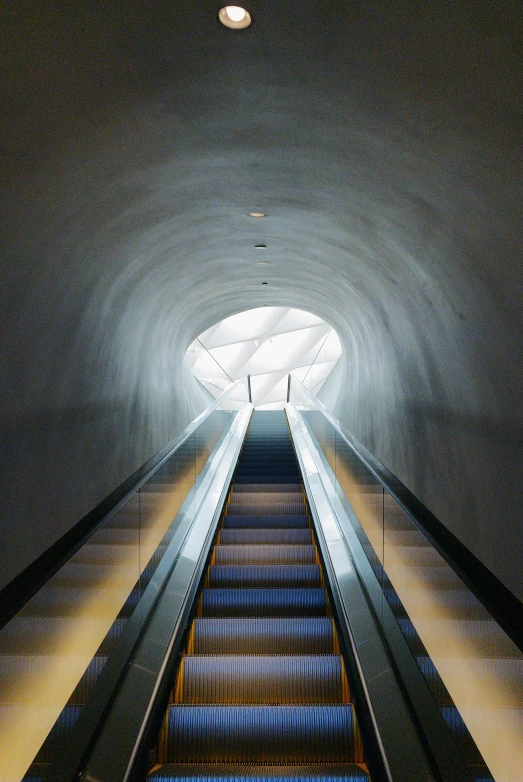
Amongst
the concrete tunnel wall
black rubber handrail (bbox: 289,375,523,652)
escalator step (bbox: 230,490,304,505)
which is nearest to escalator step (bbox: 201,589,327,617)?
black rubber handrail (bbox: 289,375,523,652)

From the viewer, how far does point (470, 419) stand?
4.83 metres

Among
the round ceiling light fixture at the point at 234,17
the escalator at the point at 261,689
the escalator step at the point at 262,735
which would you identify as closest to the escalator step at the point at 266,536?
the escalator at the point at 261,689

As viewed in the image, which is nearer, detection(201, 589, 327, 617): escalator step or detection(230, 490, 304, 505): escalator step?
detection(201, 589, 327, 617): escalator step

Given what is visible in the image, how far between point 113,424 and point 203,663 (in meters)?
3.19

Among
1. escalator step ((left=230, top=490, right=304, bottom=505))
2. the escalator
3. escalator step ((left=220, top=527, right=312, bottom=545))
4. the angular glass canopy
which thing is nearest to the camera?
the escalator

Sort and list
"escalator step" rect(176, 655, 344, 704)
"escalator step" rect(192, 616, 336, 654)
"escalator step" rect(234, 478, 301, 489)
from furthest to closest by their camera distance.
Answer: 1. "escalator step" rect(234, 478, 301, 489)
2. "escalator step" rect(192, 616, 336, 654)
3. "escalator step" rect(176, 655, 344, 704)

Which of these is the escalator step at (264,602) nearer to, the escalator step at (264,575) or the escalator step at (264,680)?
the escalator step at (264,575)

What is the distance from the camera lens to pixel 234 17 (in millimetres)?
2650

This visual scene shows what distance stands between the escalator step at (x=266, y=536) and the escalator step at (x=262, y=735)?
130 inches

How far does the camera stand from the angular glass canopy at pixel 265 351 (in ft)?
57.8

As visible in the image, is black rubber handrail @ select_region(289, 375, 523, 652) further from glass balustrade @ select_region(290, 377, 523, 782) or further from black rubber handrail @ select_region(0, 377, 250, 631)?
black rubber handrail @ select_region(0, 377, 250, 631)

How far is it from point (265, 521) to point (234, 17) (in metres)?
5.79

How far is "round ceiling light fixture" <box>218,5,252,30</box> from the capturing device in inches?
102

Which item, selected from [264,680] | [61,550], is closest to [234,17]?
[264,680]
